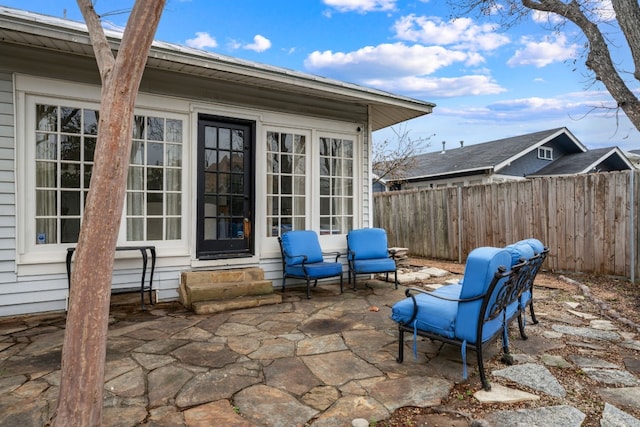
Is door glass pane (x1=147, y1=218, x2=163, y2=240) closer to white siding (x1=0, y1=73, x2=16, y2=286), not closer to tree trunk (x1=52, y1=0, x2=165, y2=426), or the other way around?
white siding (x1=0, y1=73, x2=16, y2=286)

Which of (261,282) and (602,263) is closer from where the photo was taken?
(261,282)

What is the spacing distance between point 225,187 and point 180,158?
2.26 feet

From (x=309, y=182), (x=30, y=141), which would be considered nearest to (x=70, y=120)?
(x=30, y=141)

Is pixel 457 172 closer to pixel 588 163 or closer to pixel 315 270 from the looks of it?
pixel 588 163

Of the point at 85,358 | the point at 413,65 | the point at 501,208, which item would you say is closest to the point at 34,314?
the point at 85,358

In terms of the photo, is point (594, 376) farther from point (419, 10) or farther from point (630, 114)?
point (419, 10)

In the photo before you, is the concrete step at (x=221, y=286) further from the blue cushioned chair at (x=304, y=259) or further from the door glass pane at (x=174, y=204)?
the door glass pane at (x=174, y=204)

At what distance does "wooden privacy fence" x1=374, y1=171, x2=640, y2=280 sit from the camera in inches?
215

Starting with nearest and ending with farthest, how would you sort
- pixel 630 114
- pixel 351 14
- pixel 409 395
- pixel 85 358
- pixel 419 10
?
1. pixel 85 358
2. pixel 409 395
3. pixel 630 114
4. pixel 419 10
5. pixel 351 14

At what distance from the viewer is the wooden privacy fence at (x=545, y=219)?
17.9 ft

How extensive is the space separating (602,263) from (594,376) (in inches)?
161

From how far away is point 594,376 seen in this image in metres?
2.49

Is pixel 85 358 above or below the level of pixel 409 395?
above

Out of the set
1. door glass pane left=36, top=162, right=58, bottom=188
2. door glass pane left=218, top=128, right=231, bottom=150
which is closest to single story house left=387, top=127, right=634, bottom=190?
door glass pane left=218, top=128, right=231, bottom=150
